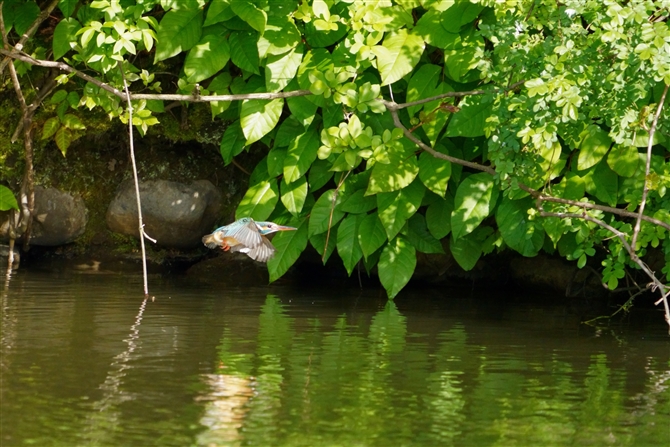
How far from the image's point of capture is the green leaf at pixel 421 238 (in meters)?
5.76

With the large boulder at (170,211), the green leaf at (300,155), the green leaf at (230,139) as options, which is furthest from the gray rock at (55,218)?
the green leaf at (300,155)

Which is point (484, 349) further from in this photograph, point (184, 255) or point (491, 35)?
point (184, 255)

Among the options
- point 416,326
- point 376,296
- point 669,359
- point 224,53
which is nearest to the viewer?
point 669,359

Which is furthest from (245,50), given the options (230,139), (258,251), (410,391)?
(410,391)

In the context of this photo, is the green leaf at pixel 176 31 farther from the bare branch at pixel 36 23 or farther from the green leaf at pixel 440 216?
the green leaf at pixel 440 216

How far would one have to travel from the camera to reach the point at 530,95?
4.09 metres

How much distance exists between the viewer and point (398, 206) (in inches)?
215

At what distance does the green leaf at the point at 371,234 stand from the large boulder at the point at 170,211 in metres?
1.76

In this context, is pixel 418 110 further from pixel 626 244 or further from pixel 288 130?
pixel 626 244

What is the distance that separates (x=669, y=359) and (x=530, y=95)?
1.40 metres

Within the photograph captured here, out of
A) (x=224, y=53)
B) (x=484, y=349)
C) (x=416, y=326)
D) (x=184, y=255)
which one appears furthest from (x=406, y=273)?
(x=184, y=255)

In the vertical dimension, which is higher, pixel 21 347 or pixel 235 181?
pixel 235 181

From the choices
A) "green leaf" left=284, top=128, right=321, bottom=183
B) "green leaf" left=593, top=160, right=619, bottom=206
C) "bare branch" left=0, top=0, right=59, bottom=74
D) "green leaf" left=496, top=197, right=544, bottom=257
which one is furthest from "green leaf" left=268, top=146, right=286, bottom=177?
"green leaf" left=593, top=160, right=619, bottom=206

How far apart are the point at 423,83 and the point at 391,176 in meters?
0.53
